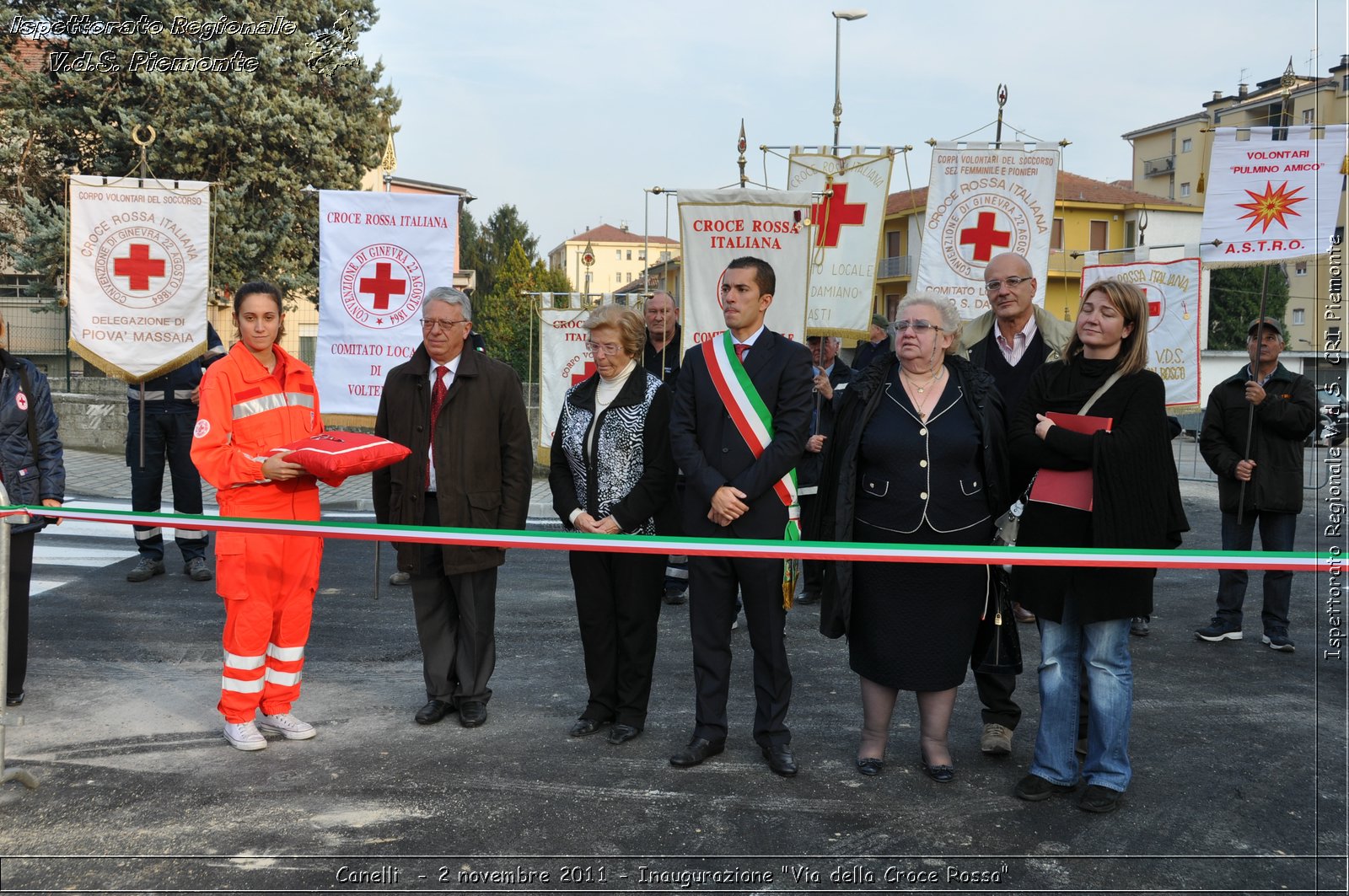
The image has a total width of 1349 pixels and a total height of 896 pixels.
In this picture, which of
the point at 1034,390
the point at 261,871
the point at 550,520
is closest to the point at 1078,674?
the point at 1034,390

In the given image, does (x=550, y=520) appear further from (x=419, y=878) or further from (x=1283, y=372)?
(x=419, y=878)

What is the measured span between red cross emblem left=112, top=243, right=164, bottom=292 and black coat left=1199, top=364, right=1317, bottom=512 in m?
7.32

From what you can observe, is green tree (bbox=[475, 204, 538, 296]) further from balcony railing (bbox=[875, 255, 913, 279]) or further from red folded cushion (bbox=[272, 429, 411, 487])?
red folded cushion (bbox=[272, 429, 411, 487])

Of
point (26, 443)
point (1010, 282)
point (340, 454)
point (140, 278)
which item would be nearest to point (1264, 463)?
point (1010, 282)

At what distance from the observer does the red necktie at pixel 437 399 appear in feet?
16.3

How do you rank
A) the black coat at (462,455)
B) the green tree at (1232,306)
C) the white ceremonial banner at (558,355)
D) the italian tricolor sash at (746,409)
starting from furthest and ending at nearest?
1. the green tree at (1232,306)
2. the white ceremonial banner at (558,355)
3. the black coat at (462,455)
4. the italian tricolor sash at (746,409)

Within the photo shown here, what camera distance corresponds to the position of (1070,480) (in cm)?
421

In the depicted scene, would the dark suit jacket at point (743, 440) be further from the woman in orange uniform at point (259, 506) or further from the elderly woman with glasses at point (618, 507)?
the woman in orange uniform at point (259, 506)

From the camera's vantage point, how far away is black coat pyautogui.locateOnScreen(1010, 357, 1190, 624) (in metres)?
4.02

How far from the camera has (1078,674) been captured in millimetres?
4258

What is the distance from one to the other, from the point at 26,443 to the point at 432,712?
2331 mm

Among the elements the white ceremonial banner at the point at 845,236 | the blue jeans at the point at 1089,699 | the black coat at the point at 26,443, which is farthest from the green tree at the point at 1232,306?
the black coat at the point at 26,443

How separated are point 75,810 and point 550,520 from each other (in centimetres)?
793

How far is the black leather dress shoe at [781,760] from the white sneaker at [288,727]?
6.61 feet
